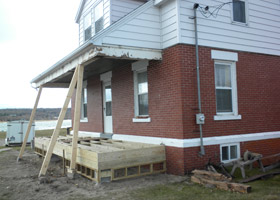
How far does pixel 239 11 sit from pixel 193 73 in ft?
10.4

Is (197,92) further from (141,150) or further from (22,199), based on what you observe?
(22,199)

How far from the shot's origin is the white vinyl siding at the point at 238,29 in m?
8.08

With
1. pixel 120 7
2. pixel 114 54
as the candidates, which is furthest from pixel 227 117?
pixel 120 7

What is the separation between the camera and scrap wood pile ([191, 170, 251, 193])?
598cm

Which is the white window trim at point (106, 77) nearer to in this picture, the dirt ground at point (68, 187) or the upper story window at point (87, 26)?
the upper story window at point (87, 26)

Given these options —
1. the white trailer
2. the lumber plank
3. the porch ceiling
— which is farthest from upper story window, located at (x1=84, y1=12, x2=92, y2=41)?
the white trailer

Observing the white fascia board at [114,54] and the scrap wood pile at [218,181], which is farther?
the white fascia board at [114,54]

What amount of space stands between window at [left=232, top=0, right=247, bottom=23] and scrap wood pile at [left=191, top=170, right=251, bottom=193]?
5193mm

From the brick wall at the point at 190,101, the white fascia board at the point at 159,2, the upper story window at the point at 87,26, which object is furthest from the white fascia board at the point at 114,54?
the upper story window at the point at 87,26

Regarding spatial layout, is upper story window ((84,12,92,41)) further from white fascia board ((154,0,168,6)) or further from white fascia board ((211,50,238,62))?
white fascia board ((211,50,238,62))

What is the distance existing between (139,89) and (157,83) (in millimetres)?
1159

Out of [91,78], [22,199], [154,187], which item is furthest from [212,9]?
[22,199]

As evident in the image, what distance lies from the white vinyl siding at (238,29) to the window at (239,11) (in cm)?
14

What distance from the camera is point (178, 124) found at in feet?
25.4
